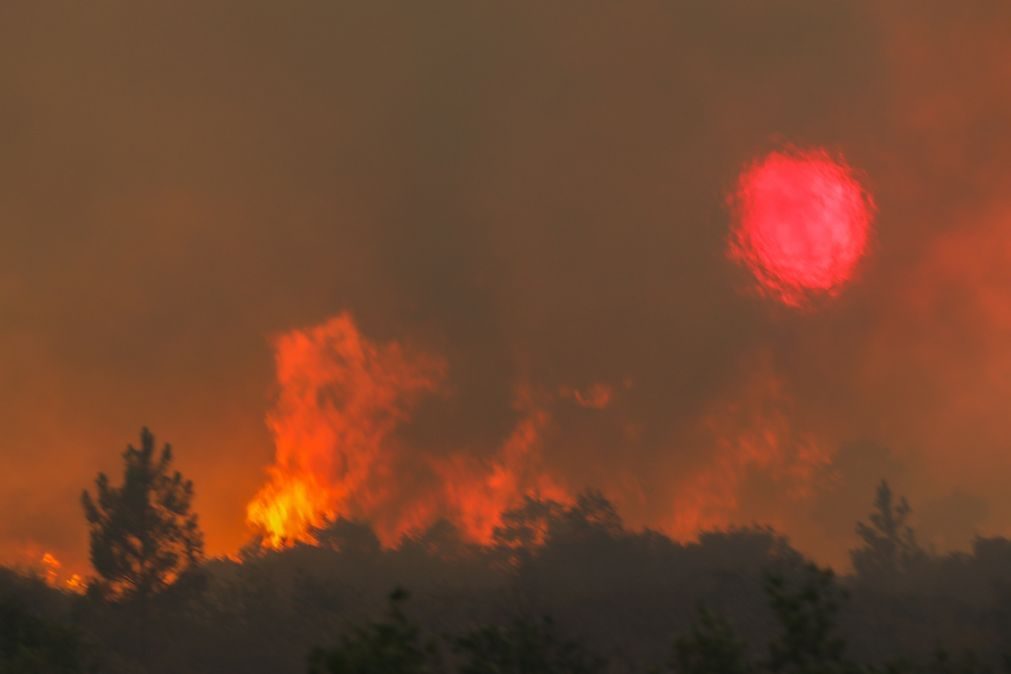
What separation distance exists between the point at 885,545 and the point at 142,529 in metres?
36.8

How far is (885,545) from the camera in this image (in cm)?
5000

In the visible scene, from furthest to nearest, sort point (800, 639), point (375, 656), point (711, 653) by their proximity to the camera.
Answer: point (800, 639), point (711, 653), point (375, 656)

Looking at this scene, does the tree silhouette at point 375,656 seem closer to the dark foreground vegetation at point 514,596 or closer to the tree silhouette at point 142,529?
the dark foreground vegetation at point 514,596

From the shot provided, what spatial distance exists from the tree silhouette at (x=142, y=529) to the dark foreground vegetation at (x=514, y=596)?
0.50 ft

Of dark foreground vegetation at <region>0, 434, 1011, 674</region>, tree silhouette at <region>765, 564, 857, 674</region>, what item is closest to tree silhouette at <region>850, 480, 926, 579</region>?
dark foreground vegetation at <region>0, 434, 1011, 674</region>

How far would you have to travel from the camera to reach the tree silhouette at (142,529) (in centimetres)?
5609

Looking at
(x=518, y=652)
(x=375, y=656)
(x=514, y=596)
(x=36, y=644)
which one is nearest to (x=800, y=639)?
(x=518, y=652)

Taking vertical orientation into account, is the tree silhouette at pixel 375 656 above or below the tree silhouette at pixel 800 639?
below

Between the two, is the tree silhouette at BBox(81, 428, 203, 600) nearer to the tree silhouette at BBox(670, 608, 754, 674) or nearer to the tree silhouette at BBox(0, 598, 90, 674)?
the tree silhouette at BBox(0, 598, 90, 674)

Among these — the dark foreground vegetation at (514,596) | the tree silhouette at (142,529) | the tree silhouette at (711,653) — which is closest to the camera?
the tree silhouette at (711,653)

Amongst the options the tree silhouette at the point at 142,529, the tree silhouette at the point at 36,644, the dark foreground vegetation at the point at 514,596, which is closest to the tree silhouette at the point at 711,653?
the dark foreground vegetation at the point at 514,596

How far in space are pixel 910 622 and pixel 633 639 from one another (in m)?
10.00

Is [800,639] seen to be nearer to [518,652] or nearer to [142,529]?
[518,652]

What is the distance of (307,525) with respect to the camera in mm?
49656
